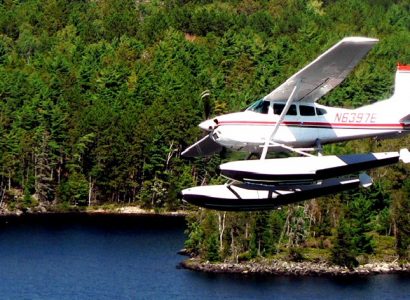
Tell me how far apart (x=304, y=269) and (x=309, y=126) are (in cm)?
4881

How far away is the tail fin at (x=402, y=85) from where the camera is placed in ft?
125

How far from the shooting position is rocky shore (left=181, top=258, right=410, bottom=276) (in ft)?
279

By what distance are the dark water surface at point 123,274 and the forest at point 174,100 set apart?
3110mm

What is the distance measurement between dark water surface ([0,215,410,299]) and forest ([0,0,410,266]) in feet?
10.2

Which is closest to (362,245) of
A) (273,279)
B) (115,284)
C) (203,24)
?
(273,279)

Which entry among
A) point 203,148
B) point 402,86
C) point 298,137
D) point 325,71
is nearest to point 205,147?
point 203,148

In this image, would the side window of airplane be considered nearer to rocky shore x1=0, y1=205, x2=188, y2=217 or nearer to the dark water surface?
the dark water surface

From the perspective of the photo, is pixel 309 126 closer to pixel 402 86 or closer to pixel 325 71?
pixel 325 71

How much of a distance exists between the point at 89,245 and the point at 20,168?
66.0ft

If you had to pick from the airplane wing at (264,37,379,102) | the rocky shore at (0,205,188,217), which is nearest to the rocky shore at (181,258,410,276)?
the rocky shore at (0,205,188,217)

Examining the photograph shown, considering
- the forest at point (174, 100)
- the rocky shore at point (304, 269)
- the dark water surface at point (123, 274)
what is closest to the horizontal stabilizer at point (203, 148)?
the forest at point (174, 100)

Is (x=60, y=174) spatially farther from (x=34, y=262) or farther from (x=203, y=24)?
(x=203, y=24)

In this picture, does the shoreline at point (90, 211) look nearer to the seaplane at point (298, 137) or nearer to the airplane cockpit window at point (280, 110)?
the seaplane at point (298, 137)

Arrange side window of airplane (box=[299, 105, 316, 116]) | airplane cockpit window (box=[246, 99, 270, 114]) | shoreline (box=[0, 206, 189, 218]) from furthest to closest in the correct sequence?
1. shoreline (box=[0, 206, 189, 218])
2. side window of airplane (box=[299, 105, 316, 116])
3. airplane cockpit window (box=[246, 99, 270, 114])
